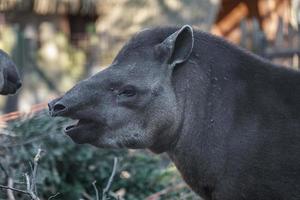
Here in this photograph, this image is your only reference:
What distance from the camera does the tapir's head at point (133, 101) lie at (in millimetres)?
4164

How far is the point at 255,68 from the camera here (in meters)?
4.34

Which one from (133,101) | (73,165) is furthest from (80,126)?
(73,165)

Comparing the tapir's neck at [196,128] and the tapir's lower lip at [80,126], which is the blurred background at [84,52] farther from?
the tapir's neck at [196,128]

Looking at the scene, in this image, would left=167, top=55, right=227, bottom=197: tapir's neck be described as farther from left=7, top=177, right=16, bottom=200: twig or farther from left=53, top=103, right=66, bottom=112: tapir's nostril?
left=7, top=177, right=16, bottom=200: twig

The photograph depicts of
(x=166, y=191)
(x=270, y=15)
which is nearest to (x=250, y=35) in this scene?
(x=166, y=191)

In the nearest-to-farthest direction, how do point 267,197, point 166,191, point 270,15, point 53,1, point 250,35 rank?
point 267,197, point 166,191, point 250,35, point 53,1, point 270,15

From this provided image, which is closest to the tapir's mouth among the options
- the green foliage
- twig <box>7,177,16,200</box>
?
twig <box>7,177,16,200</box>

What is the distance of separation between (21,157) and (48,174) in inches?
11.4

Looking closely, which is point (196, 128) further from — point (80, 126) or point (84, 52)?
point (84, 52)

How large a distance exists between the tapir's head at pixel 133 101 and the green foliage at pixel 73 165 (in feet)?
7.71

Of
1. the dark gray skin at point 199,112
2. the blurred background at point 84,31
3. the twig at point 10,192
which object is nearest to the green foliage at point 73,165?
the twig at point 10,192

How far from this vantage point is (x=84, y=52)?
1669cm

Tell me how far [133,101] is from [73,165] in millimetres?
2862

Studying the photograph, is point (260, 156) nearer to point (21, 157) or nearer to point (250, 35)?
point (21, 157)
